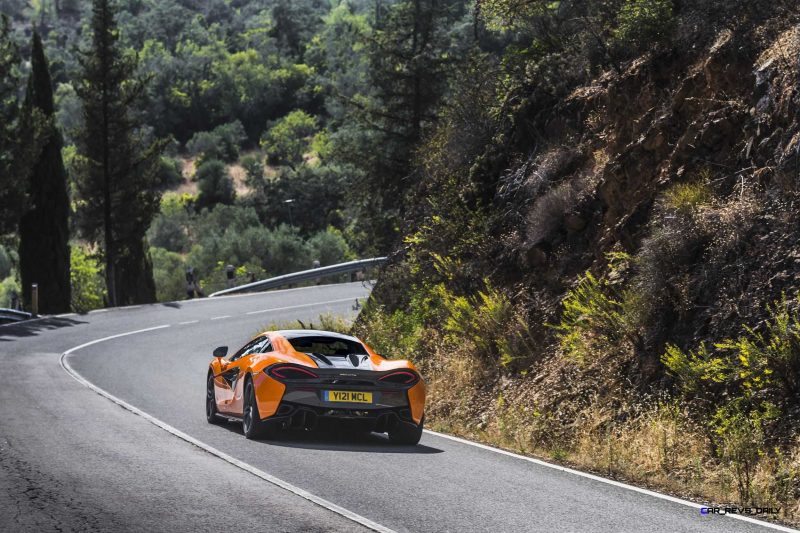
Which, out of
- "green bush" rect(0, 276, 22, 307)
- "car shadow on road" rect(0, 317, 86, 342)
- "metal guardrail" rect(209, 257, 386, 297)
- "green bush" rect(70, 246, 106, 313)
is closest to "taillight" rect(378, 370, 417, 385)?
"car shadow on road" rect(0, 317, 86, 342)

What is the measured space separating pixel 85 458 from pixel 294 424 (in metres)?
2.53

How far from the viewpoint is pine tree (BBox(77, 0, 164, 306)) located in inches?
1740

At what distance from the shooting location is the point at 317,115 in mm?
136875

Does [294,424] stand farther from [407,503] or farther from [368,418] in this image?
[407,503]

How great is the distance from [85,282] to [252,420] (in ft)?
176

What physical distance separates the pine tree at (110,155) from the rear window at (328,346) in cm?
3201

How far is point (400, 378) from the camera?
1258 cm

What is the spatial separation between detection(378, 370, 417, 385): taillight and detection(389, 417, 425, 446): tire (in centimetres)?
49

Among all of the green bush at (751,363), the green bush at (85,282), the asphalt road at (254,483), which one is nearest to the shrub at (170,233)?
the green bush at (85,282)

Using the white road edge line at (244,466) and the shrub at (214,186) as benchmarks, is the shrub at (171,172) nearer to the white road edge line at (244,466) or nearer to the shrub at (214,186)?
the shrub at (214,186)

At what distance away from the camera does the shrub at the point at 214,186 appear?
112 meters

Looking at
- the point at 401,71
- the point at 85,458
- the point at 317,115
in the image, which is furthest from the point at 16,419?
the point at 317,115

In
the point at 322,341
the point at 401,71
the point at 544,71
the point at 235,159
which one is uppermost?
the point at 235,159

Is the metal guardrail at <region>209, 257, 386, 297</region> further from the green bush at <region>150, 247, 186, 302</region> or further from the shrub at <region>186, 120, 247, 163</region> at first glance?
the shrub at <region>186, 120, 247, 163</region>
